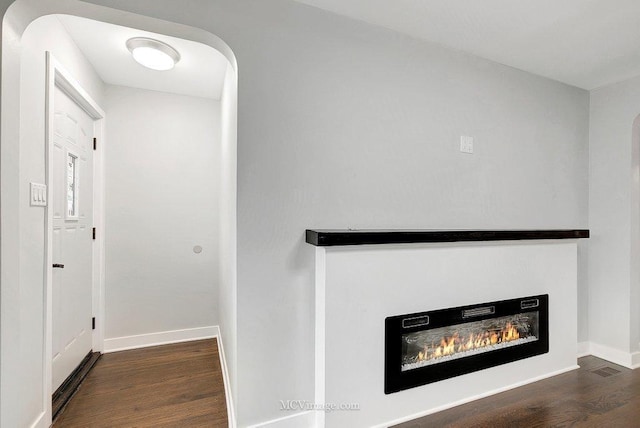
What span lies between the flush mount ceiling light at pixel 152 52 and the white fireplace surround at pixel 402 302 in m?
1.85

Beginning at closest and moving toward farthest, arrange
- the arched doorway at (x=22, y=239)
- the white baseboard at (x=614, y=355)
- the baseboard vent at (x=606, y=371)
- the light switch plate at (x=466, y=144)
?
the arched doorway at (x=22, y=239) → the light switch plate at (x=466, y=144) → the baseboard vent at (x=606, y=371) → the white baseboard at (x=614, y=355)

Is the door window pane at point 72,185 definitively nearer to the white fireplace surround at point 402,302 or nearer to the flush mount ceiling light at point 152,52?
the flush mount ceiling light at point 152,52

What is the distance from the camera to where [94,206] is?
2.75 metres

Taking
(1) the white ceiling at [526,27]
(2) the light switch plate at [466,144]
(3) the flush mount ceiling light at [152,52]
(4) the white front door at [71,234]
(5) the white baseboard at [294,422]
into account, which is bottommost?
(5) the white baseboard at [294,422]

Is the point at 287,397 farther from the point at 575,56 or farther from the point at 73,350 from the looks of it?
the point at 575,56

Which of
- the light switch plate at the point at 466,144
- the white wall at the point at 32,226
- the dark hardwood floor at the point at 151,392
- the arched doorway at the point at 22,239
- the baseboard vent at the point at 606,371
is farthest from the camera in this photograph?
the baseboard vent at the point at 606,371

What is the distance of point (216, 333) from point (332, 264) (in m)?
2.20

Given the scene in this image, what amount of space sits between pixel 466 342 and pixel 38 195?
2.77 m

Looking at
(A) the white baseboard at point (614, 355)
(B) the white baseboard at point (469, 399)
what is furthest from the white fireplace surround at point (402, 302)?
(A) the white baseboard at point (614, 355)

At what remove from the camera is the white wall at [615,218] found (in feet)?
8.64

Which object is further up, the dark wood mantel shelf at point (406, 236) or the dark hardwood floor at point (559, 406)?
the dark wood mantel shelf at point (406, 236)

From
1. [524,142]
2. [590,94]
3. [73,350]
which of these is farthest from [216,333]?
[590,94]

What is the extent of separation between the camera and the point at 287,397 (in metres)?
1.75

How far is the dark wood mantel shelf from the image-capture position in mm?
1633
